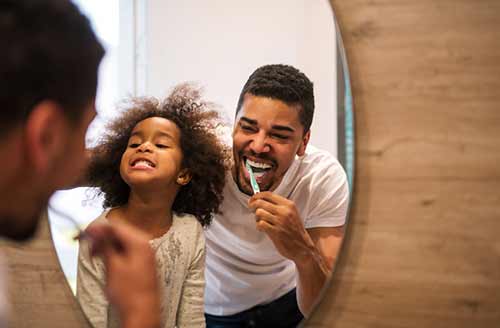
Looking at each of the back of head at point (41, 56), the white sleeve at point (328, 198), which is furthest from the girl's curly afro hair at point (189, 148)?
the back of head at point (41, 56)

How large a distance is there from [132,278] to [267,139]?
20 centimetres

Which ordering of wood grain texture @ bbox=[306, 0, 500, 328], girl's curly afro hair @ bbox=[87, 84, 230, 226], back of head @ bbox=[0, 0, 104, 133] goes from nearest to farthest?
back of head @ bbox=[0, 0, 104, 133], wood grain texture @ bbox=[306, 0, 500, 328], girl's curly afro hair @ bbox=[87, 84, 230, 226]

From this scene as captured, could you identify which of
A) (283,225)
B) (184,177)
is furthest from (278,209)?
(184,177)

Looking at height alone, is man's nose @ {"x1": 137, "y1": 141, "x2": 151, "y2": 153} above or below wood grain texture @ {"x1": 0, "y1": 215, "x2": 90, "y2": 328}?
above

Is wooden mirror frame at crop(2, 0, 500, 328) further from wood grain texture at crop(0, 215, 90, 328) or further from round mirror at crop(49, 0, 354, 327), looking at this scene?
wood grain texture at crop(0, 215, 90, 328)

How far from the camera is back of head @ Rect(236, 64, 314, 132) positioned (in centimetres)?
60

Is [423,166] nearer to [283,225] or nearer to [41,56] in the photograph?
[283,225]

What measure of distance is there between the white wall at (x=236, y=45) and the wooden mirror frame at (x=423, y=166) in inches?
1.5

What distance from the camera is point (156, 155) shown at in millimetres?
661

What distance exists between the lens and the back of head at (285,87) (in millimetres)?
601

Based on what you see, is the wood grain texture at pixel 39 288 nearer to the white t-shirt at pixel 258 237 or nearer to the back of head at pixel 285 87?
the white t-shirt at pixel 258 237

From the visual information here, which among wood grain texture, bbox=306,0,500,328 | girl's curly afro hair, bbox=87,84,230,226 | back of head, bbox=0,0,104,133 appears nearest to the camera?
back of head, bbox=0,0,104,133

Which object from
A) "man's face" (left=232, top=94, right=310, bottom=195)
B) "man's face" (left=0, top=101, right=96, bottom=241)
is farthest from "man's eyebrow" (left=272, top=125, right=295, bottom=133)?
"man's face" (left=0, top=101, right=96, bottom=241)

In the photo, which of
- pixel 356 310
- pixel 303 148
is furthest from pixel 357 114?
pixel 356 310
